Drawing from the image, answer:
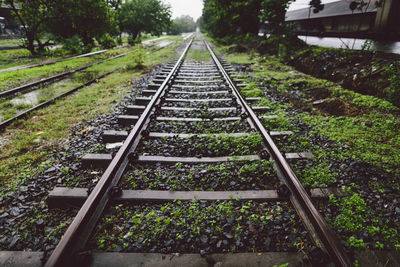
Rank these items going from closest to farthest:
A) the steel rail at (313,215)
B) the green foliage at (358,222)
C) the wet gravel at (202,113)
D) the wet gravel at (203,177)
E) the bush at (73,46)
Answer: the steel rail at (313,215), the green foliage at (358,222), the wet gravel at (203,177), the wet gravel at (202,113), the bush at (73,46)

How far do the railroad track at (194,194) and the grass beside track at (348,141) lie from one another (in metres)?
0.28

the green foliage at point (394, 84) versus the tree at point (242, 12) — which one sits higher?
the tree at point (242, 12)

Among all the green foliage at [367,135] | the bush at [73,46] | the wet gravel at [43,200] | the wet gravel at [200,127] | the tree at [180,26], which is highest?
the tree at [180,26]

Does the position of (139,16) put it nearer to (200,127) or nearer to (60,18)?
(60,18)

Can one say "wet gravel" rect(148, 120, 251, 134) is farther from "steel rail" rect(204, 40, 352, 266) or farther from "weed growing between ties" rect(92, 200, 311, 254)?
"weed growing between ties" rect(92, 200, 311, 254)

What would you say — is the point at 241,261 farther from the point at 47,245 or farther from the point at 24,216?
the point at 24,216

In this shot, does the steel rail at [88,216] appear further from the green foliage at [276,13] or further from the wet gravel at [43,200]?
the green foliage at [276,13]

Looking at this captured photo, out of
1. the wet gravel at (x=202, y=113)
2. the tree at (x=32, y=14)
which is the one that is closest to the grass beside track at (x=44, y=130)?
the wet gravel at (x=202, y=113)

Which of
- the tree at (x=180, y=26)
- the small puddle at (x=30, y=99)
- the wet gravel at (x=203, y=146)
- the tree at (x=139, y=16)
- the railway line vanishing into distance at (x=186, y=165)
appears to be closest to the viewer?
the railway line vanishing into distance at (x=186, y=165)

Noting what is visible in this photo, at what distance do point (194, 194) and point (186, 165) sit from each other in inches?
22.3

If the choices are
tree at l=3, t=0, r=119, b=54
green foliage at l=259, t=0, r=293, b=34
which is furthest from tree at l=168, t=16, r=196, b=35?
green foliage at l=259, t=0, r=293, b=34

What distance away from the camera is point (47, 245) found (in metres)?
1.75

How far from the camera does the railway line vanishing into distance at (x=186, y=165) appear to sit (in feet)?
5.52

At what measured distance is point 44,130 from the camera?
12.8 feet
